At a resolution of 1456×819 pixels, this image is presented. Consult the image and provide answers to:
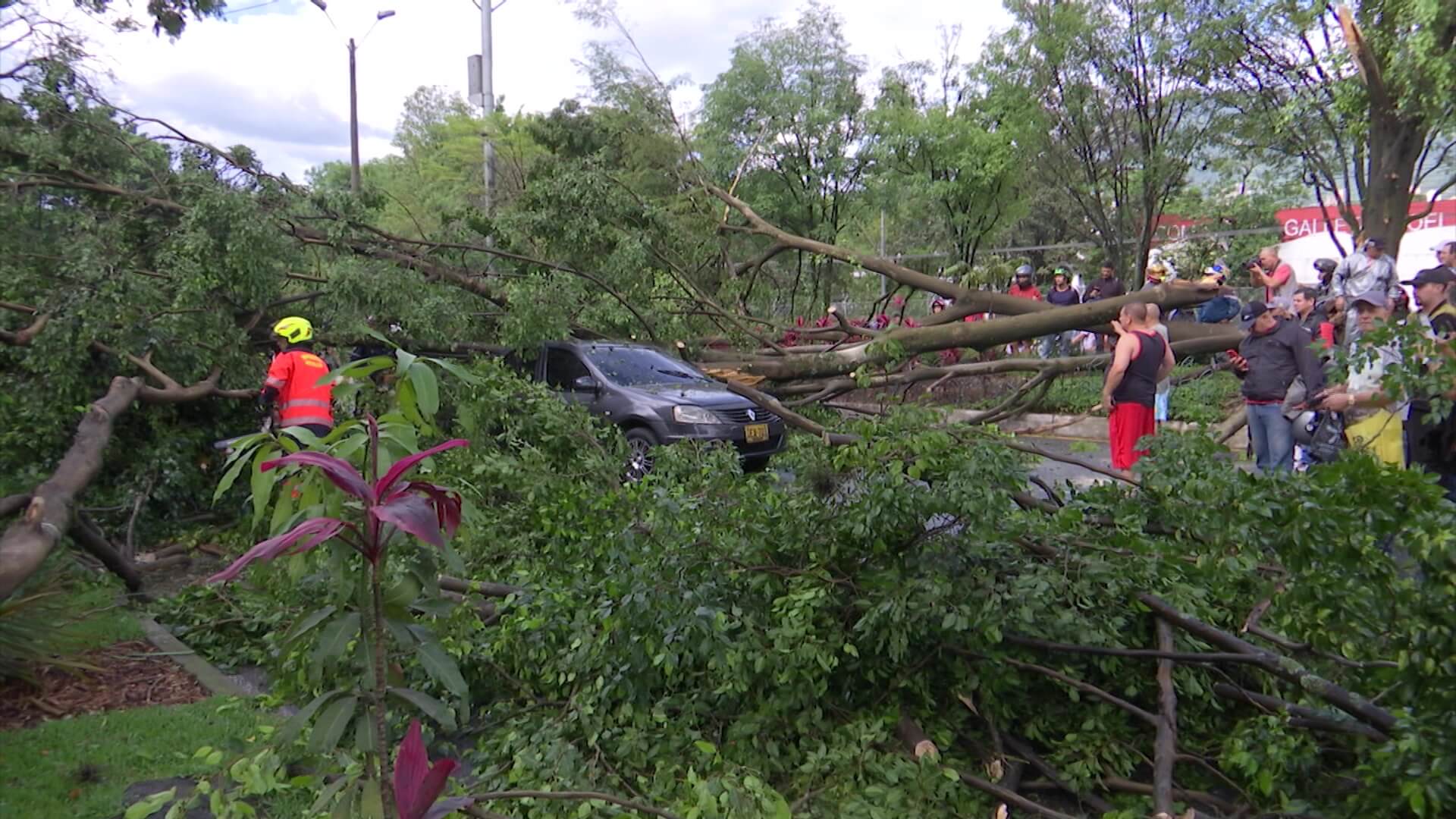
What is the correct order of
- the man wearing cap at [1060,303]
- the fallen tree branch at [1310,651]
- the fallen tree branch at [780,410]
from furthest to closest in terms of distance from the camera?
1. the man wearing cap at [1060,303]
2. the fallen tree branch at [780,410]
3. the fallen tree branch at [1310,651]

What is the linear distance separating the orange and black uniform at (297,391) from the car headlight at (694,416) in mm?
3400

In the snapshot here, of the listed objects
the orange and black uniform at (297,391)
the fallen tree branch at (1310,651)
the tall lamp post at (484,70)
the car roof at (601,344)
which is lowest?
the fallen tree branch at (1310,651)

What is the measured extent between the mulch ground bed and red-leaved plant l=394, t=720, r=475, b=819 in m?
3.31

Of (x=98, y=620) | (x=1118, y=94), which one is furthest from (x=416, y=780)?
(x=1118, y=94)

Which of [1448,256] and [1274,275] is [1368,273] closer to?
[1448,256]

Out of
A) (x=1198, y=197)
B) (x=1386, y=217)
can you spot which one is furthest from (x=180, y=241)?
(x=1198, y=197)

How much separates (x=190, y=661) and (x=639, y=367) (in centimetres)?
580

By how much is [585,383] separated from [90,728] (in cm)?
629

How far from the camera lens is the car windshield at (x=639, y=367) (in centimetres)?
1002

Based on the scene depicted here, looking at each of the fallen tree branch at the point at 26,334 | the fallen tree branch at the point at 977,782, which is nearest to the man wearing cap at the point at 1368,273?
the fallen tree branch at the point at 977,782

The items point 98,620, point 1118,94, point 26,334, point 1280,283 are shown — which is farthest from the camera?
point 1118,94

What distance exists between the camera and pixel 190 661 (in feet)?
16.2

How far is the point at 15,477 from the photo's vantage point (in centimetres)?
645

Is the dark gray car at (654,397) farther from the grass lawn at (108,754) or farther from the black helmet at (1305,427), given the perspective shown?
the grass lawn at (108,754)
